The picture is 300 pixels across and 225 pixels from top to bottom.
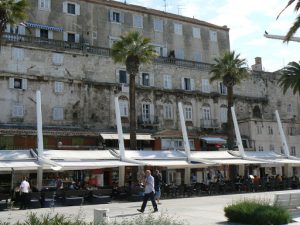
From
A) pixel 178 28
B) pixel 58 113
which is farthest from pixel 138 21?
pixel 58 113

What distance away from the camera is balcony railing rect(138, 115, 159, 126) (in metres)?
40.0

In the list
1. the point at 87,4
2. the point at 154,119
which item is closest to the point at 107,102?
the point at 154,119

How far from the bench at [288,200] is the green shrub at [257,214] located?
6.20ft

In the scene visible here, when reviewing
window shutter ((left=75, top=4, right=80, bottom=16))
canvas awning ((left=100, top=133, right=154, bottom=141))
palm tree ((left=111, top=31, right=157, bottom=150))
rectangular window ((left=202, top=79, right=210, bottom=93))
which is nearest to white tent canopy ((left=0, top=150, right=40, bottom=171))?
palm tree ((left=111, top=31, right=157, bottom=150))

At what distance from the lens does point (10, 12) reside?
25.2m

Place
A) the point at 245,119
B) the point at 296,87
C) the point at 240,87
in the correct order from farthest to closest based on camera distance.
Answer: the point at 240,87, the point at 245,119, the point at 296,87

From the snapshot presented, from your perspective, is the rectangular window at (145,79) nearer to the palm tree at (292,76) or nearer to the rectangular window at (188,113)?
the rectangular window at (188,113)

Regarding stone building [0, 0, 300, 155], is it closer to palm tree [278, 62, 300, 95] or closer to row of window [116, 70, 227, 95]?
row of window [116, 70, 227, 95]

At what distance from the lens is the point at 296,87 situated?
35.8m

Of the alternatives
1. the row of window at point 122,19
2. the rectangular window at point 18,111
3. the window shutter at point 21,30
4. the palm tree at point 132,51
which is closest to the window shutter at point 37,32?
the window shutter at point 21,30

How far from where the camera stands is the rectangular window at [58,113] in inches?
1451

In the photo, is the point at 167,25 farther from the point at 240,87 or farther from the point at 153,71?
the point at 240,87

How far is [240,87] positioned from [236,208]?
117 feet

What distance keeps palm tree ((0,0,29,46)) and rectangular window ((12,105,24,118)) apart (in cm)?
1060
